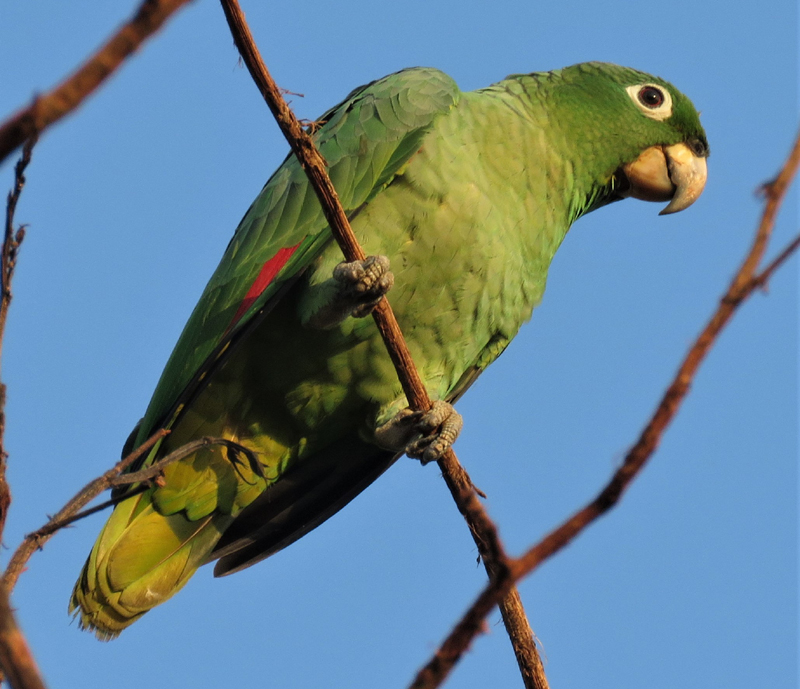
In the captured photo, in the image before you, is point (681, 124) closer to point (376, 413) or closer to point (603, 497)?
point (376, 413)

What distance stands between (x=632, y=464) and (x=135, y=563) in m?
3.10

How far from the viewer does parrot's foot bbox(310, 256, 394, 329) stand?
2912 mm

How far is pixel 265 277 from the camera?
3.38 meters

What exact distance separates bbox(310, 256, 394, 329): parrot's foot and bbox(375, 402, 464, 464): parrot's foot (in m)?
0.47

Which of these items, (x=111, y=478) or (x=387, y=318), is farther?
(x=387, y=318)

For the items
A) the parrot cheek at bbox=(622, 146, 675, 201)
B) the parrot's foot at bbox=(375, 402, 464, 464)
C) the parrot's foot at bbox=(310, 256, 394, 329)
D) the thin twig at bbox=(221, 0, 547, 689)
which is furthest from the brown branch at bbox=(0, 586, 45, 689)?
the parrot cheek at bbox=(622, 146, 675, 201)

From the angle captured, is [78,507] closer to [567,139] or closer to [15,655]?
[15,655]

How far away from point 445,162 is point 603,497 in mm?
2593

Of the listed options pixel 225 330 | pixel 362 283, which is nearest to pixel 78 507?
pixel 362 283

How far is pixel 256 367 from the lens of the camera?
3609 mm

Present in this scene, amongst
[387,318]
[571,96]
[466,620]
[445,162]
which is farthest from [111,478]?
[571,96]

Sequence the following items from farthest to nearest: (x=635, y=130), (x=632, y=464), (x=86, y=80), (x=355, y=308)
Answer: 1. (x=635, y=130)
2. (x=355, y=308)
3. (x=632, y=464)
4. (x=86, y=80)

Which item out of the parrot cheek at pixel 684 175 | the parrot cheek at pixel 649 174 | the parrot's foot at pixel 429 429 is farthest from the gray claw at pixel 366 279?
the parrot cheek at pixel 684 175

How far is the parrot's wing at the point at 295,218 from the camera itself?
3.37m
